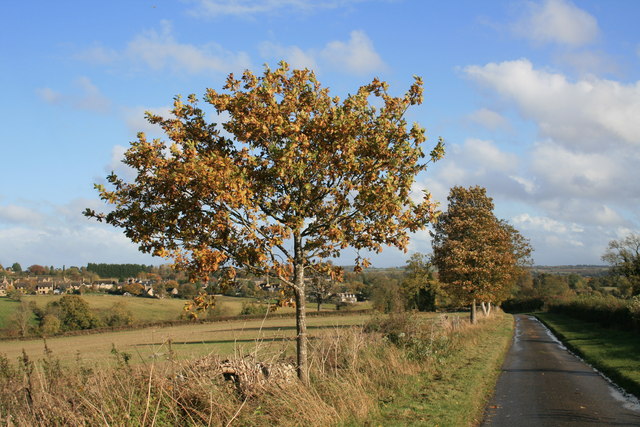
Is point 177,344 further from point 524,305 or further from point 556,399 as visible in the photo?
point 524,305

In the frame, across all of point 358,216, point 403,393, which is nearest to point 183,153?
point 358,216

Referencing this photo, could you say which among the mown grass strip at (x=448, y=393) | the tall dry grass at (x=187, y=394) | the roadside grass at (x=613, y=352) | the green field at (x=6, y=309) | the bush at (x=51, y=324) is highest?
the tall dry grass at (x=187, y=394)

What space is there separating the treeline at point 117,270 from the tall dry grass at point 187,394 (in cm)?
16936

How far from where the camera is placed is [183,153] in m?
9.08

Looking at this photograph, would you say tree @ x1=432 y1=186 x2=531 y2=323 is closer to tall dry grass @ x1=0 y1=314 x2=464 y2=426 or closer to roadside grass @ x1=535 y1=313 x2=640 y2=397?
roadside grass @ x1=535 y1=313 x2=640 y2=397

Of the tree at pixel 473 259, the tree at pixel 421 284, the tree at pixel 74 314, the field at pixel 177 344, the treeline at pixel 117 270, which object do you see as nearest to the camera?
the field at pixel 177 344

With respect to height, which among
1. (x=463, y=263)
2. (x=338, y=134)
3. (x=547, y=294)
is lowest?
(x=547, y=294)

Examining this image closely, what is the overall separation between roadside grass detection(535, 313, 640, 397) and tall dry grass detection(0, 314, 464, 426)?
25.0 ft

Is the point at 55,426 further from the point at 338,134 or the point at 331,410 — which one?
the point at 338,134

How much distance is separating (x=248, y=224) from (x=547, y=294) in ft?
300

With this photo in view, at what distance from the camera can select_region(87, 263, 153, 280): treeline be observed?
170000 mm

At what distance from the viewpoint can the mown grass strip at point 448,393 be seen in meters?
9.87

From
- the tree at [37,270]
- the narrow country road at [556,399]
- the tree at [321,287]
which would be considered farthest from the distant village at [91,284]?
the tree at [321,287]

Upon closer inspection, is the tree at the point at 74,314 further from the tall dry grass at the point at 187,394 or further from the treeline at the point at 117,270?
the treeline at the point at 117,270
